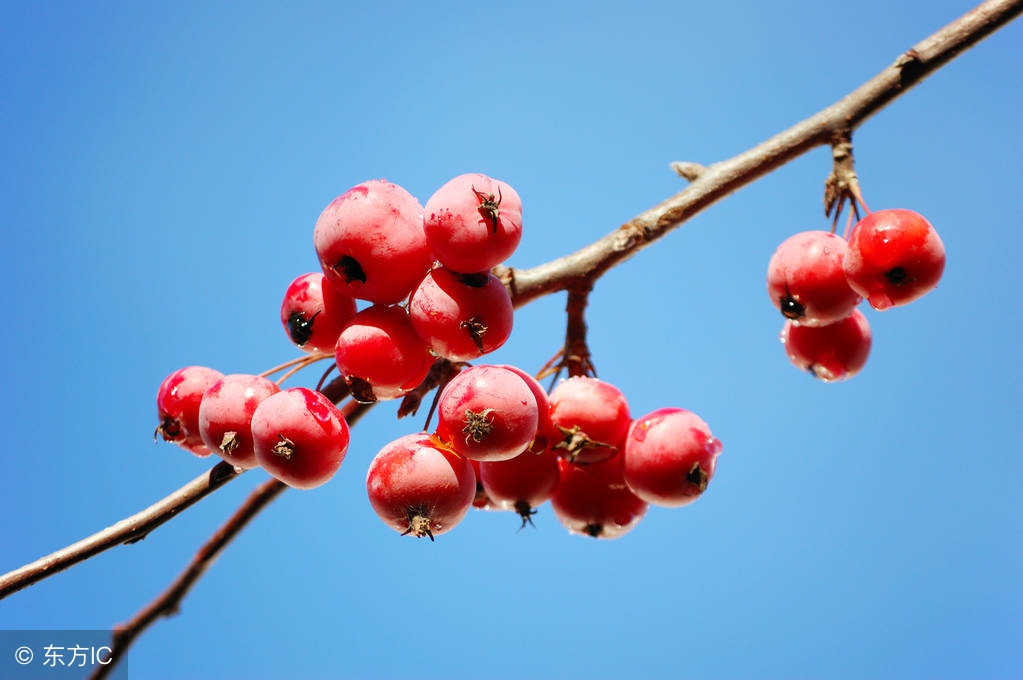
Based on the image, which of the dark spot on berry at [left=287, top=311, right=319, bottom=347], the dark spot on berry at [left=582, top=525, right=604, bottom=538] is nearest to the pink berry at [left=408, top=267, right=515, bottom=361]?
the dark spot on berry at [left=287, top=311, right=319, bottom=347]

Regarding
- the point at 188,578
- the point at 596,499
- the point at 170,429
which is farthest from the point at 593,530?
the point at 188,578

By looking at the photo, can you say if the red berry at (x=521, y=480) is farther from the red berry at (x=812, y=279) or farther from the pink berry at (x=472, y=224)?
the red berry at (x=812, y=279)

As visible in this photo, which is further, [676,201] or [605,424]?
[676,201]

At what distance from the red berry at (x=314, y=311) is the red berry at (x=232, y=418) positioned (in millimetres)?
140

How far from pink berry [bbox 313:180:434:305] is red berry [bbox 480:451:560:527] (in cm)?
45

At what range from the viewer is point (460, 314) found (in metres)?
1.45

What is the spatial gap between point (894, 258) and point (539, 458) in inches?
34.7

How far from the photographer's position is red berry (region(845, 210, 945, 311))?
1.68 m

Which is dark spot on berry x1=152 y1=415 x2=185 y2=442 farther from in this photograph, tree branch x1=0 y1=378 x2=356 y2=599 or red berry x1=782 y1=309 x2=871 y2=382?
red berry x1=782 y1=309 x2=871 y2=382

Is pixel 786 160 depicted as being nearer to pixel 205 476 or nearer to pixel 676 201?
pixel 676 201

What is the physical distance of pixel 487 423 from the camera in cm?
143

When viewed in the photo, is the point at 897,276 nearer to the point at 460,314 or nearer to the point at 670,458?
the point at 670,458

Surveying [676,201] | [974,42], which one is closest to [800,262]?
[676,201]

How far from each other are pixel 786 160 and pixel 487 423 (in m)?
1.15
